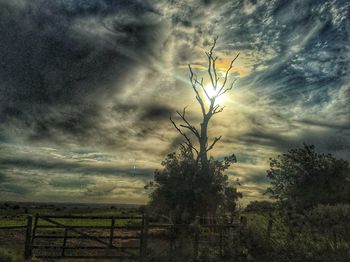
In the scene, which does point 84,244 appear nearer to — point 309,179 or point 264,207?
point 309,179

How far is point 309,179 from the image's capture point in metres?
47.0

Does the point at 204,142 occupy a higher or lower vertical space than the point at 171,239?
higher

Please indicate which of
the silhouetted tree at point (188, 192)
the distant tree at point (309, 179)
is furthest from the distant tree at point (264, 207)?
the silhouetted tree at point (188, 192)

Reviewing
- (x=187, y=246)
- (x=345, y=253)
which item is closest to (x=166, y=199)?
(x=187, y=246)

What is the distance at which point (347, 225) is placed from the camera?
21.2 metres

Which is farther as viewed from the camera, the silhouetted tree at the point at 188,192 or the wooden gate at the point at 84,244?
the silhouetted tree at the point at 188,192

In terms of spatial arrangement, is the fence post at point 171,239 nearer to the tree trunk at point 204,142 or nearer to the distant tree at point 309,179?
the tree trunk at point 204,142

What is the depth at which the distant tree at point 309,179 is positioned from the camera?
145ft

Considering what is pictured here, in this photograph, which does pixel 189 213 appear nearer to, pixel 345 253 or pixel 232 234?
pixel 232 234

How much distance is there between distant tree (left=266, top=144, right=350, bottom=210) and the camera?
44.3 m

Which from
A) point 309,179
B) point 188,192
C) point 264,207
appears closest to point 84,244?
point 188,192

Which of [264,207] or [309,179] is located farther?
[264,207]

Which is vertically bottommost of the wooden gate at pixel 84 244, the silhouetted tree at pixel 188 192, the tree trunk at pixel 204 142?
the wooden gate at pixel 84 244

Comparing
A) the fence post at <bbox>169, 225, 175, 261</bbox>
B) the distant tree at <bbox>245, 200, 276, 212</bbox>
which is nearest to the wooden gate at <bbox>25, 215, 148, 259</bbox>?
the fence post at <bbox>169, 225, 175, 261</bbox>
